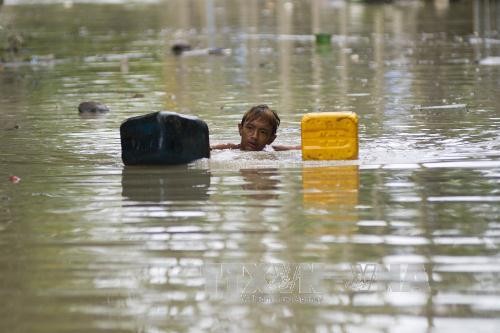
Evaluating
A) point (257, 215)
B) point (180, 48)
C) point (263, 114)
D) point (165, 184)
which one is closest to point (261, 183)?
point (165, 184)

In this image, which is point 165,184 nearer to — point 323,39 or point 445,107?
point 445,107

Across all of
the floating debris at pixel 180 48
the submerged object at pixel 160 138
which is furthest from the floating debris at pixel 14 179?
the floating debris at pixel 180 48

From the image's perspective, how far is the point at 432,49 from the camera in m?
26.1

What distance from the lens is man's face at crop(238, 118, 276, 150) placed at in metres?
11.3

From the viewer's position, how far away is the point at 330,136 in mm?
10664

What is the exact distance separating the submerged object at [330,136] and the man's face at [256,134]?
0.57 m

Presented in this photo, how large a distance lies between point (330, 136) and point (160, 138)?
1341mm

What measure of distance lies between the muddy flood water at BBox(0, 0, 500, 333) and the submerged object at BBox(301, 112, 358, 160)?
7.7 inches

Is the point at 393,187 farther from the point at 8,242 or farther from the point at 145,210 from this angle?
the point at 8,242

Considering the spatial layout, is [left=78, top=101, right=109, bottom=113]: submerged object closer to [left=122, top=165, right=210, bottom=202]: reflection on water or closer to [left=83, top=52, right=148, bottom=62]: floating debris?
[left=122, top=165, right=210, bottom=202]: reflection on water

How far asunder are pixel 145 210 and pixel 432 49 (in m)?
18.2

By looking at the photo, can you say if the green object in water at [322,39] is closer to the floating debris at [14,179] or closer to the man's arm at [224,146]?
the man's arm at [224,146]

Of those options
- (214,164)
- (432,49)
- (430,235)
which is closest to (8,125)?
(214,164)

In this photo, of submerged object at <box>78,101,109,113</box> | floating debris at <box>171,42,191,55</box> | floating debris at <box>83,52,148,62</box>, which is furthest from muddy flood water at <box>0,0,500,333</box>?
floating debris at <box>171,42,191,55</box>
